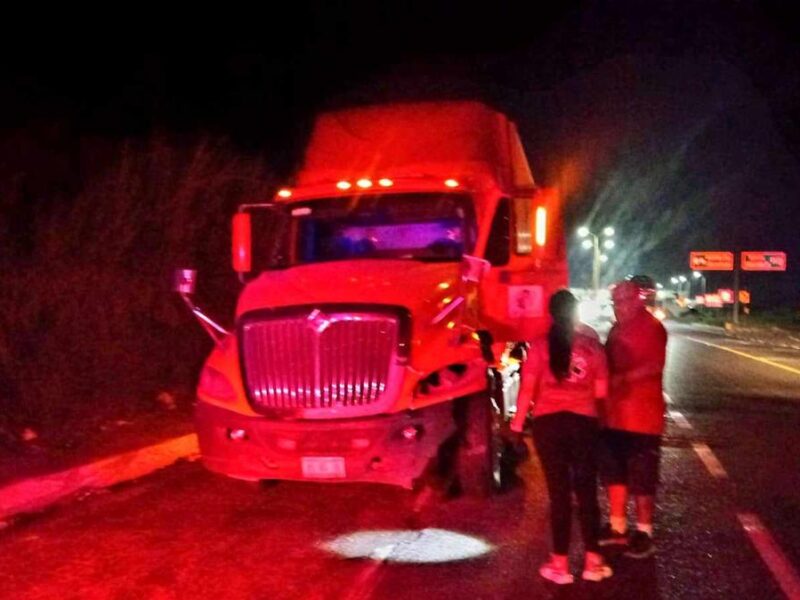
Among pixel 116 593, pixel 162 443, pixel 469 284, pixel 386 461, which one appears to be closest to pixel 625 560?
pixel 386 461

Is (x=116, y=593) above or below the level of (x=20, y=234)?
below

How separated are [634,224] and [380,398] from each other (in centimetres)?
9089

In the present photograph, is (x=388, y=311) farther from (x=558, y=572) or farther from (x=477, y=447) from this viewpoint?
(x=558, y=572)

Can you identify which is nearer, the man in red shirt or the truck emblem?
the man in red shirt

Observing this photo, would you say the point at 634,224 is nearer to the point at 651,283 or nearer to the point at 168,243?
the point at 168,243

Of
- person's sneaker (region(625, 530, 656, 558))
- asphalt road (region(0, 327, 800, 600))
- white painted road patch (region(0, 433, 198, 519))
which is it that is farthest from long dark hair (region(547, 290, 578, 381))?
white painted road patch (region(0, 433, 198, 519))

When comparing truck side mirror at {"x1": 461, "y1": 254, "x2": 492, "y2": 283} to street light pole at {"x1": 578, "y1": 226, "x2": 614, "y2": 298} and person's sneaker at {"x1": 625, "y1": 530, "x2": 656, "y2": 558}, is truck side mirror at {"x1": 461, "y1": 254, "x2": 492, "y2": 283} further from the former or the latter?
street light pole at {"x1": 578, "y1": 226, "x2": 614, "y2": 298}

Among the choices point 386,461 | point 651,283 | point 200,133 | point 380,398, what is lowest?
point 386,461

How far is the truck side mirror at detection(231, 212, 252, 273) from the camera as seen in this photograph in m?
10.1

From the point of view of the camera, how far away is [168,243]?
49.7 feet

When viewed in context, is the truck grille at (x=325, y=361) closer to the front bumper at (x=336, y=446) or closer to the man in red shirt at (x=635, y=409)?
the front bumper at (x=336, y=446)

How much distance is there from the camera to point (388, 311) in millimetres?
7645

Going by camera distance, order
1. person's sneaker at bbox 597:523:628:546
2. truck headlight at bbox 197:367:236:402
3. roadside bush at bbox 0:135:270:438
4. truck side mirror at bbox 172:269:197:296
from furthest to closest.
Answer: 1. roadside bush at bbox 0:135:270:438
2. truck side mirror at bbox 172:269:197:296
3. truck headlight at bbox 197:367:236:402
4. person's sneaker at bbox 597:523:628:546

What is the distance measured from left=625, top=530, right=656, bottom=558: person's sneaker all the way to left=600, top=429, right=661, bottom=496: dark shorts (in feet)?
0.98
